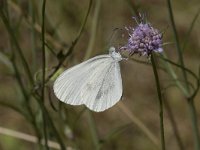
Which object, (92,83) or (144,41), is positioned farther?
(92,83)

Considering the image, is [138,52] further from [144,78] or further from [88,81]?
[144,78]

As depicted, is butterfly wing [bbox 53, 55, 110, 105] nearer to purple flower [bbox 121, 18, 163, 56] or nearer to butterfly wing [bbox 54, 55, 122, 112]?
butterfly wing [bbox 54, 55, 122, 112]

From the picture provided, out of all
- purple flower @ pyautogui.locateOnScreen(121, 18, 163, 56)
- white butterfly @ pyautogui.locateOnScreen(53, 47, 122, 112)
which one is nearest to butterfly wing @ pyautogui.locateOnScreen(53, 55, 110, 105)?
white butterfly @ pyautogui.locateOnScreen(53, 47, 122, 112)

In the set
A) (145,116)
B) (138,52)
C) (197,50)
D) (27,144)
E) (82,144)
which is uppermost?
(197,50)

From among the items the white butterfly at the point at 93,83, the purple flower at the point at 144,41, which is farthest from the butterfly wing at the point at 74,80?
the purple flower at the point at 144,41

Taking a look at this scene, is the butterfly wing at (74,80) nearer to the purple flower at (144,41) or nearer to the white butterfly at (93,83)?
the white butterfly at (93,83)

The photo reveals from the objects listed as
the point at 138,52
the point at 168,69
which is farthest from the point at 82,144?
the point at 138,52

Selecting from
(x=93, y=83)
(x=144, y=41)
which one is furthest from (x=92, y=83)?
(x=144, y=41)

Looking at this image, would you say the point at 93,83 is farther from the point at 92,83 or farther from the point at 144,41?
the point at 144,41
